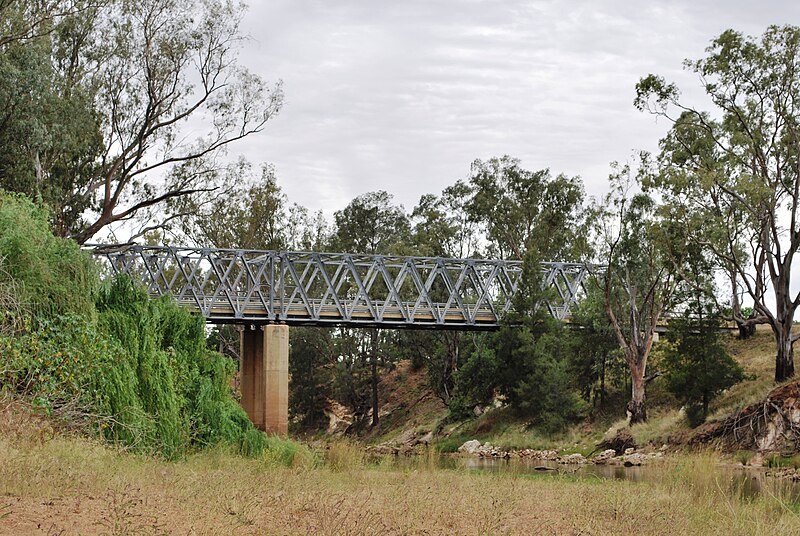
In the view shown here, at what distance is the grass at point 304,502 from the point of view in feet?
36.6

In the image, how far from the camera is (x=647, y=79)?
3947cm

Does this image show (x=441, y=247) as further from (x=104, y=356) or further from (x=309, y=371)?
(x=104, y=356)

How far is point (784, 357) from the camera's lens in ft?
128

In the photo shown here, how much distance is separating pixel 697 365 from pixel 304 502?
103 feet

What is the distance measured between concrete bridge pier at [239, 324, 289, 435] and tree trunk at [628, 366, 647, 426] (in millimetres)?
16222

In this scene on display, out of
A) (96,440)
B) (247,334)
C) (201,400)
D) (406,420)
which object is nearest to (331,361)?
(406,420)

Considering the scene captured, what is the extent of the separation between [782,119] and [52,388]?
30.7m

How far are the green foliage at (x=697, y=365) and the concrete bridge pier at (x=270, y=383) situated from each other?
18.2 meters

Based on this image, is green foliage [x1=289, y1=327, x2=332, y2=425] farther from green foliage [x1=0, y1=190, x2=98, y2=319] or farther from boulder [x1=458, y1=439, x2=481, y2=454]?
green foliage [x1=0, y1=190, x2=98, y2=319]

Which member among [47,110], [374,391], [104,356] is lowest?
[374,391]

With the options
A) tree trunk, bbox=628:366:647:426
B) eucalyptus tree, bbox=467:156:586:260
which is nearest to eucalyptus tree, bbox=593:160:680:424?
tree trunk, bbox=628:366:647:426

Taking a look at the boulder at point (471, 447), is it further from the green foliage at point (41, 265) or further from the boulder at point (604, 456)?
the green foliage at point (41, 265)

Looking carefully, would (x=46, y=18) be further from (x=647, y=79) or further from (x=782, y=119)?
(x=782, y=119)

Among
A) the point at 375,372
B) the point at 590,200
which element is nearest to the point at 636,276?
the point at 590,200
